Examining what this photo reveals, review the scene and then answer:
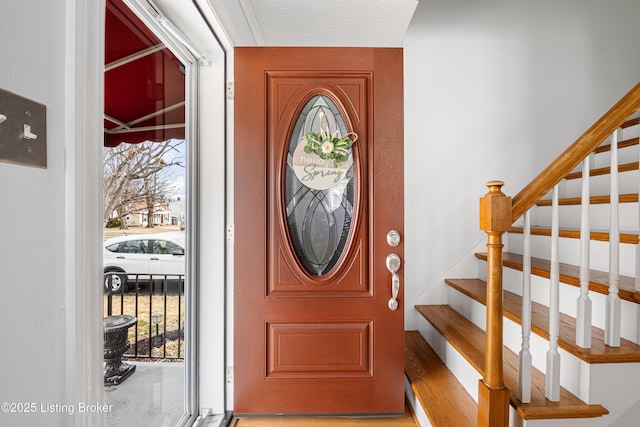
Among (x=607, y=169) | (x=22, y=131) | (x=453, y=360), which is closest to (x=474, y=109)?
(x=607, y=169)

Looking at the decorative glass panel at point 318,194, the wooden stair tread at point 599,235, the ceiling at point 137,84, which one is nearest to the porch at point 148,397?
the decorative glass panel at point 318,194

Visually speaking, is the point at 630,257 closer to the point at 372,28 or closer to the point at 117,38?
the point at 372,28

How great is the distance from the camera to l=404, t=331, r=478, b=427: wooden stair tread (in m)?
1.43

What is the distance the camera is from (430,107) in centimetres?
250

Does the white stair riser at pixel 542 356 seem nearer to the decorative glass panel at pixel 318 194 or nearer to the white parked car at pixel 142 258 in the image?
the decorative glass panel at pixel 318 194

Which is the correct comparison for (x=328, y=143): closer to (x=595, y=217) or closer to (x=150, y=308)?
(x=150, y=308)

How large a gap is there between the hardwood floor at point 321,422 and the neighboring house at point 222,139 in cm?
18

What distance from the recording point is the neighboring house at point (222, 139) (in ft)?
1.98

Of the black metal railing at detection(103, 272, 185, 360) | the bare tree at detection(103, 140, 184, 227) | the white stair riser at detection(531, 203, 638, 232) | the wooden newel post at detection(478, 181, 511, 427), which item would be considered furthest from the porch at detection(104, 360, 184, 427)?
the white stair riser at detection(531, 203, 638, 232)

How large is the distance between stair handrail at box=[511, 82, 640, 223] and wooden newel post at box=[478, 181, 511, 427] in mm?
66

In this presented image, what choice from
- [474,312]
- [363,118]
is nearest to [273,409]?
[474,312]

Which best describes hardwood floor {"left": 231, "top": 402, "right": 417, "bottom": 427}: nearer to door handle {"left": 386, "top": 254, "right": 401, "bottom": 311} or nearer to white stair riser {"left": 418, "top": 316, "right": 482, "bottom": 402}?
white stair riser {"left": 418, "top": 316, "right": 482, "bottom": 402}

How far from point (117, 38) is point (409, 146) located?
2033 millimetres

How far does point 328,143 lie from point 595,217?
1802 mm
